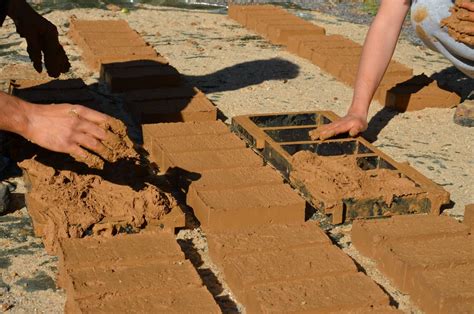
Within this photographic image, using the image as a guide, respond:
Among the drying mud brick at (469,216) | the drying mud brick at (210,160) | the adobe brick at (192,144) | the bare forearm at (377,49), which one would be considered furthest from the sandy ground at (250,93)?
the adobe brick at (192,144)

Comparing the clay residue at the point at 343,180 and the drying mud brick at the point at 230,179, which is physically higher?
the clay residue at the point at 343,180

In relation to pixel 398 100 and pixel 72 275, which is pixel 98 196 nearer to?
pixel 72 275

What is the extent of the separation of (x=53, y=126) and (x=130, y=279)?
71 centimetres

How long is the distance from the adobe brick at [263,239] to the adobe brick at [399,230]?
0.70 feet

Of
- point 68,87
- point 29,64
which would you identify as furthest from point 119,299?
point 29,64

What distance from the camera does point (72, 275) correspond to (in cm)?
342

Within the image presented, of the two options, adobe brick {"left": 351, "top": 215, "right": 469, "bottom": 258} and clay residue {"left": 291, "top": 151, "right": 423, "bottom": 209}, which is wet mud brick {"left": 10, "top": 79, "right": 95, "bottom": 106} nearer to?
clay residue {"left": 291, "top": 151, "right": 423, "bottom": 209}

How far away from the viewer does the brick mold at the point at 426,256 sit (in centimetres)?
342

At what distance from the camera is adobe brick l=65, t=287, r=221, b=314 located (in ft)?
10.6

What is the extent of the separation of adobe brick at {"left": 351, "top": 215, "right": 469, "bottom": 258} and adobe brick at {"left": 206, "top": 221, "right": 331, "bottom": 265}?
0.21 metres

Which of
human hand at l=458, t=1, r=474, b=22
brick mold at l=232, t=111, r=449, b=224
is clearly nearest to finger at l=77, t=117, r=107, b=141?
brick mold at l=232, t=111, r=449, b=224

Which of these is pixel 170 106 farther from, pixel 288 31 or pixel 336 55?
pixel 288 31

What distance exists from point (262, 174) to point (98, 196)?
952 millimetres

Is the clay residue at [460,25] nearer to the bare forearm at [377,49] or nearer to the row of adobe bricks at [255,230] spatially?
the bare forearm at [377,49]
